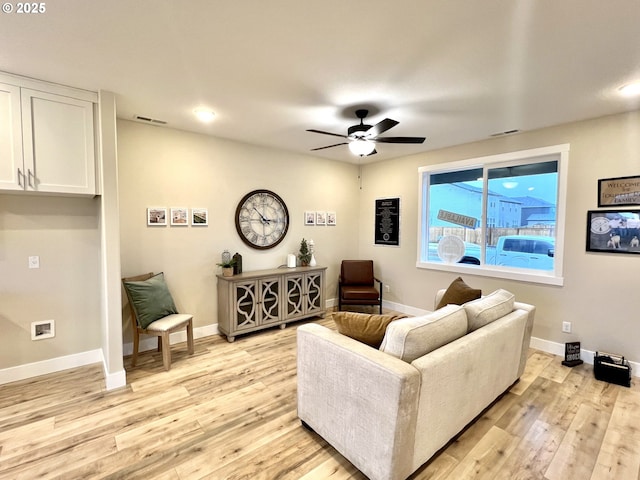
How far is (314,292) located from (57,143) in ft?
10.9

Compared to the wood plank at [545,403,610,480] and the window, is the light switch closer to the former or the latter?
the wood plank at [545,403,610,480]

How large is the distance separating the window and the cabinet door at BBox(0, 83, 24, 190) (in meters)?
4.54

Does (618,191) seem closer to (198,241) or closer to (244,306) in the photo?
(244,306)

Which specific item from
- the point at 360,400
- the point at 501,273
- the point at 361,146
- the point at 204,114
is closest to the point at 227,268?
the point at 204,114

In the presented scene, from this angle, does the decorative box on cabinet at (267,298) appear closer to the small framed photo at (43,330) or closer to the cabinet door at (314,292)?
the cabinet door at (314,292)

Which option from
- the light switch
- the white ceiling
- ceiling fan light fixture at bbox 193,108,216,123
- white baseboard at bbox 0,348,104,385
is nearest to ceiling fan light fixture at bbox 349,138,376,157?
the white ceiling

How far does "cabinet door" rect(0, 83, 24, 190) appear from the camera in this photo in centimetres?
228

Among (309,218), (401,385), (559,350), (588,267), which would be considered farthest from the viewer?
(309,218)

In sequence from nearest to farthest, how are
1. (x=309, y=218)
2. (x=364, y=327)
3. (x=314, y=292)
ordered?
(x=364, y=327), (x=314, y=292), (x=309, y=218)

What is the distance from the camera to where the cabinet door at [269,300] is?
391 centimetres

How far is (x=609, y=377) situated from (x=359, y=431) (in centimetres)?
273

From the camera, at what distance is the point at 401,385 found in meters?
1.49

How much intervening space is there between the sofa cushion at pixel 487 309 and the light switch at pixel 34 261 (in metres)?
3.78

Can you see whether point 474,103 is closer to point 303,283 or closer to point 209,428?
point 303,283
